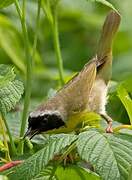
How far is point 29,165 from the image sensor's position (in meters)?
2.14

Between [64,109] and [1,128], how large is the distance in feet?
1.75

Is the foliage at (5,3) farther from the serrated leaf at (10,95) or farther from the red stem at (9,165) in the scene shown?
the red stem at (9,165)

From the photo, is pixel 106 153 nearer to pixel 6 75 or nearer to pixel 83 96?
pixel 6 75

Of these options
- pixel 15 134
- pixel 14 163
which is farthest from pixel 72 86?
pixel 14 163

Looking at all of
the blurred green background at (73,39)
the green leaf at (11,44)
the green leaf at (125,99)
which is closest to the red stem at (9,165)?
the green leaf at (125,99)

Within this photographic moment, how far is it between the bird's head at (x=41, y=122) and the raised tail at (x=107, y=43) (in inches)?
21.2

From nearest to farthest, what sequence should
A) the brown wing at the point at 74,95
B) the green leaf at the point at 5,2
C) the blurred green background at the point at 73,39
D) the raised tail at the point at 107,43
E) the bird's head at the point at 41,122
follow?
the green leaf at the point at 5,2 → the bird's head at the point at 41,122 → the brown wing at the point at 74,95 → the raised tail at the point at 107,43 → the blurred green background at the point at 73,39

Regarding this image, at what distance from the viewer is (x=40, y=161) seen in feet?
7.00

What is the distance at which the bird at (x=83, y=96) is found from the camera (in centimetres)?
275

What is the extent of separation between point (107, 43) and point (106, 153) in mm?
1414

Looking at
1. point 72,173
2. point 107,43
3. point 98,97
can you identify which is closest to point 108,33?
point 107,43

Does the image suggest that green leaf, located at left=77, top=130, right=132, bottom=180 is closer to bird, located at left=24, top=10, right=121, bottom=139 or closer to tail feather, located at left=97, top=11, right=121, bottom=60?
bird, located at left=24, top=10, right=121, bottom=139

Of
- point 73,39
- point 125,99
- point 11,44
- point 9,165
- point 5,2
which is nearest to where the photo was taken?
point 9,165

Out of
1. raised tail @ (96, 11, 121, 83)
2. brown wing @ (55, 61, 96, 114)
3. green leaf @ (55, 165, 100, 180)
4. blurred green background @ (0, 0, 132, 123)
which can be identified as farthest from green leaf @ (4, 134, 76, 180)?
blurred green background @ (0, 0, 132, 123)
